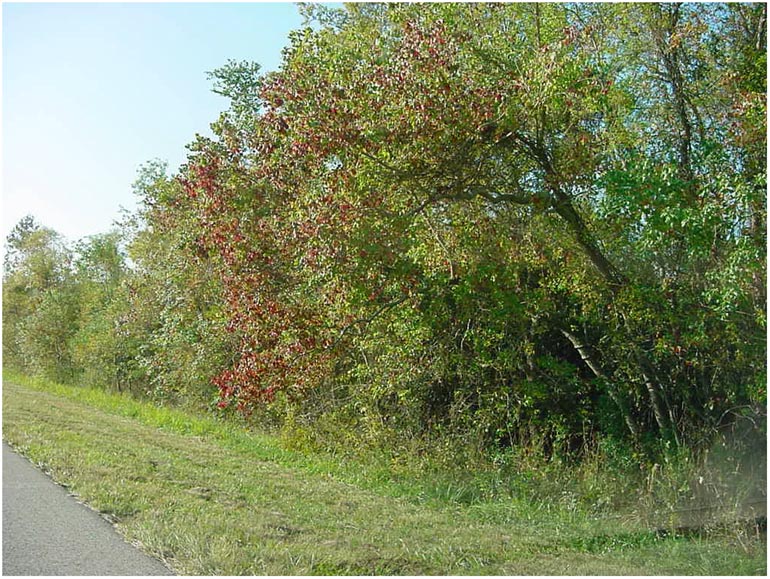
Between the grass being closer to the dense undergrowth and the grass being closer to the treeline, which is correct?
the dense undergrowth

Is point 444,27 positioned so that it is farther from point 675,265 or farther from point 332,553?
point 332,553

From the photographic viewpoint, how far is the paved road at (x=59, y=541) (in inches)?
222

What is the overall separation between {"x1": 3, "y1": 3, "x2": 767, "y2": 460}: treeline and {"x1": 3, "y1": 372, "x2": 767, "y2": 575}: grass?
4.27ft

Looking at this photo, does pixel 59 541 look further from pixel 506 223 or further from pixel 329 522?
pixel 506 223

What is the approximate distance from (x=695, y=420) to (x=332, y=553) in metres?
6.20

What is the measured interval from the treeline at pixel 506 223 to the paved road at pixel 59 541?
2.77 m

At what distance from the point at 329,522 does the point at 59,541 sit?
93.6 inches

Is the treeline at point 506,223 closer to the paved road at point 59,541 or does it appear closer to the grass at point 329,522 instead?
the grass at point 329,522

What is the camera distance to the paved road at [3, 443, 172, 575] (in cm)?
564

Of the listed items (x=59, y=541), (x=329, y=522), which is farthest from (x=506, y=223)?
(x=59, y=541)

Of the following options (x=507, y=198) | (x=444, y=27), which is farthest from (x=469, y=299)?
(x=444, y=27)

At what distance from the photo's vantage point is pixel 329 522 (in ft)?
24.6

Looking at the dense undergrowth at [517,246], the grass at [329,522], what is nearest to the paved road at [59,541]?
the grass at [329,522]

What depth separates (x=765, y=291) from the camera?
827 centimetres
